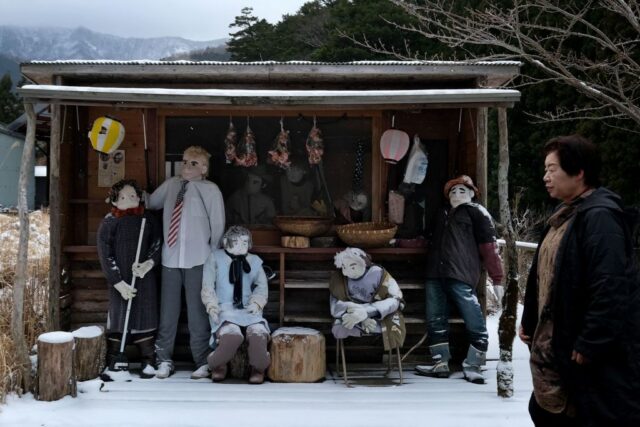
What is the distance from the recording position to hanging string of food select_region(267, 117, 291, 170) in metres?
6.57

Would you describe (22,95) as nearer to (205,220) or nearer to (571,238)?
(205,220)

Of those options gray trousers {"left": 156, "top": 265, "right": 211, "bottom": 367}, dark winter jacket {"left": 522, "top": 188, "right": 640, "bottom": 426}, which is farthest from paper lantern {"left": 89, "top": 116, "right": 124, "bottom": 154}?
dark winter jacket {"left": 522, "top": 188, "right": 640, "bottom": 426}

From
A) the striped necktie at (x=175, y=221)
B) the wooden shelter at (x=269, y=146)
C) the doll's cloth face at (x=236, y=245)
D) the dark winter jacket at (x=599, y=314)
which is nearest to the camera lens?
the dark winter jacket at (x=599, y=314)

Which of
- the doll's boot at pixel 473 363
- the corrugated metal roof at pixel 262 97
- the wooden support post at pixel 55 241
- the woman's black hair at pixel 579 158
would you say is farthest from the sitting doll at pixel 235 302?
the woman's black hair at pixel 579 158

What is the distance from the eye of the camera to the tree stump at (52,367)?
16.4 feet

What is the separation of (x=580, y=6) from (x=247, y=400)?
1265 centimetres

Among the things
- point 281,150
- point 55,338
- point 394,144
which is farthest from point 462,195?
point 55,338

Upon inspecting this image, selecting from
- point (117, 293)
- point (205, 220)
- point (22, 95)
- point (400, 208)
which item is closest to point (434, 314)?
point (400, 208)

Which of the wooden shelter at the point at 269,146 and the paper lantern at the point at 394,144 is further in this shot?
the paper lantern at the point at 394,144

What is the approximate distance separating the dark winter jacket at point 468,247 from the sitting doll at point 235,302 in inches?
70.4

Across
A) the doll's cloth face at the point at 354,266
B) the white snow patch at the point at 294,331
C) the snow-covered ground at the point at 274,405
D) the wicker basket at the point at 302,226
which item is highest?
the wicker basket at the point at 302,226

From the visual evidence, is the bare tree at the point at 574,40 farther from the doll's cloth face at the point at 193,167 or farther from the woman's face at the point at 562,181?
the woman's face at the point at 562,181

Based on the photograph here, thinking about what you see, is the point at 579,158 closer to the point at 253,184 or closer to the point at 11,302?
the point at 253,184

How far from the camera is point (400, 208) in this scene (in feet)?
22.1
